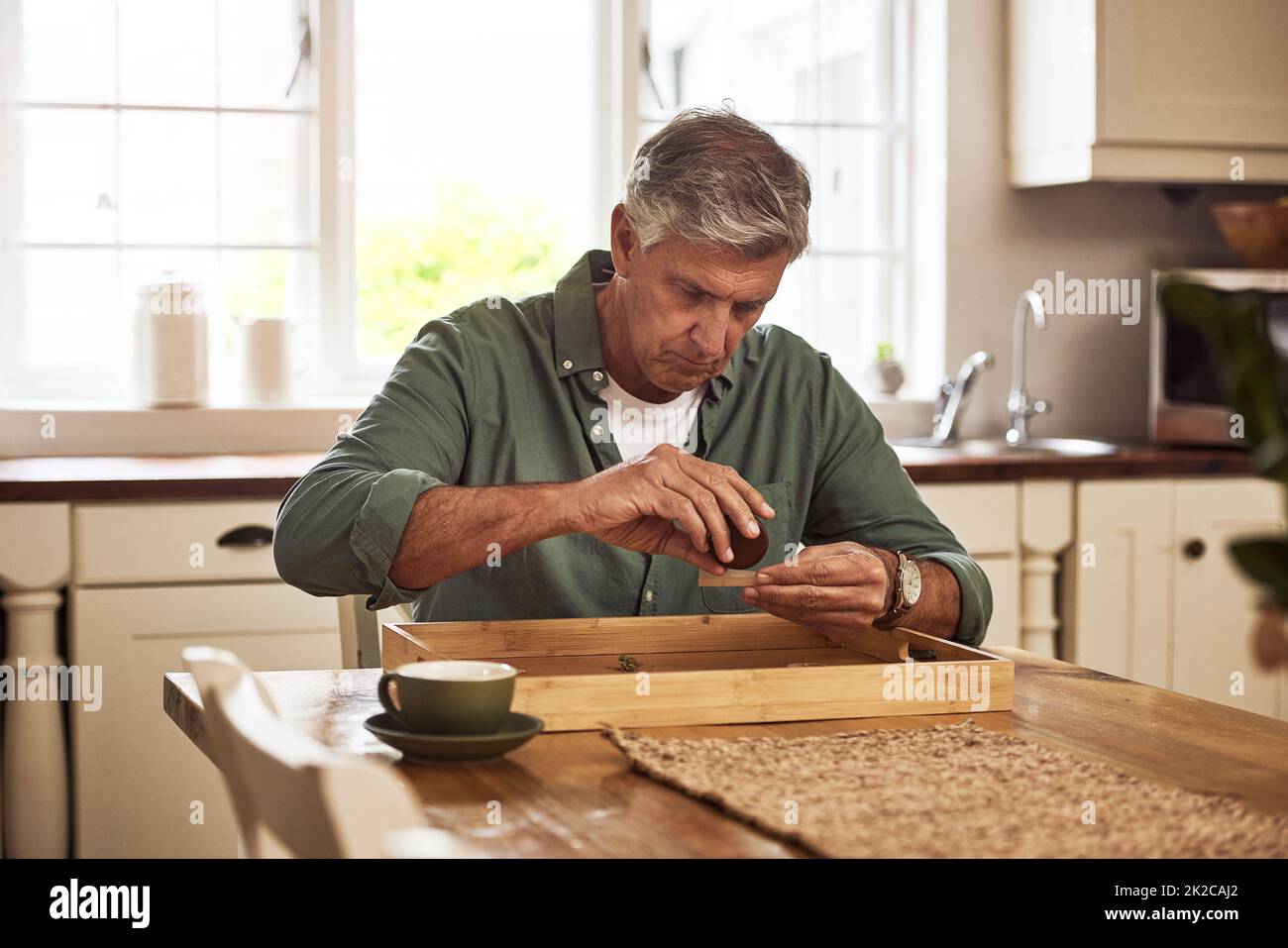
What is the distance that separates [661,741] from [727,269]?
2.36ft

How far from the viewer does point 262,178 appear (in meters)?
3.25

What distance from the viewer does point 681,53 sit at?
3.50m

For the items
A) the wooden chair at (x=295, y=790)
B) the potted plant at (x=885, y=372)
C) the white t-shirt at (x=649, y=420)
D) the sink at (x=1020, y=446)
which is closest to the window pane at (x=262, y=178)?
the potted plant at (x=885, y=372)

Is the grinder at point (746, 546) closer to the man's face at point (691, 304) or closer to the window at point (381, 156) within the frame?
the man's face at point (691, 304)

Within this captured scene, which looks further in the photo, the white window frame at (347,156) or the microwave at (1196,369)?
the white window frame at (347,156)

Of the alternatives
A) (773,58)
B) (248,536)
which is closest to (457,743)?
(248,536)

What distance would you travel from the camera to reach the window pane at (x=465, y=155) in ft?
10.9

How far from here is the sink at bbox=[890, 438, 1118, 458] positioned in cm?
327

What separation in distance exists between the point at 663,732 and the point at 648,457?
1.19 feet

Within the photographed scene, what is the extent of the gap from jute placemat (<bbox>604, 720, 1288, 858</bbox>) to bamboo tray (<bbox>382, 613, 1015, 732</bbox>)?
65 millimetres

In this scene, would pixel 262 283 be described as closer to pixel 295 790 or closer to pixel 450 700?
pixel 450 700

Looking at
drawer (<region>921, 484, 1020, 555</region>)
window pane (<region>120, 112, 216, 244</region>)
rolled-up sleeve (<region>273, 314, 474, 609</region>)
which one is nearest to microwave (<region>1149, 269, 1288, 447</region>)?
drawer (<region>921, 484, 1020, 555</region>)

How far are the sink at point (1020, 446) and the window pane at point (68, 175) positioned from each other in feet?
6.11
